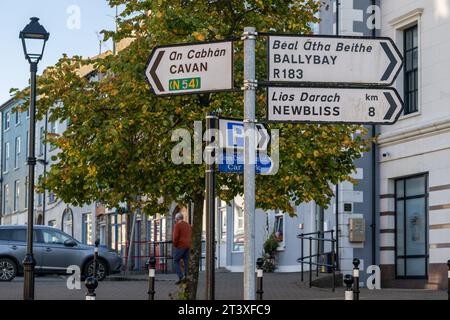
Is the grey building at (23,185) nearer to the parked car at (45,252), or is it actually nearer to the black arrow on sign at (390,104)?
the parked car at (45,252)

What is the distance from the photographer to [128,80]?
17219mm

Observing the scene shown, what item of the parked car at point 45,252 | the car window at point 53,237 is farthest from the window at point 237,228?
the car window at point 53,237

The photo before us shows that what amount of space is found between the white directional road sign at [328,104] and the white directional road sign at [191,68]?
0.43m

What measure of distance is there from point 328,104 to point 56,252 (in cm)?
2335

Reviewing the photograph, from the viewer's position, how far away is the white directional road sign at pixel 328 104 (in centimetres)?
828

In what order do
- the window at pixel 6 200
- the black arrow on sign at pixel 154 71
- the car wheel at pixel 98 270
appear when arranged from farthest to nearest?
1. the window at pixel 6 200
2. the car wheel at pixel 98 270
3. the black arrow on sign at pixel 154 71

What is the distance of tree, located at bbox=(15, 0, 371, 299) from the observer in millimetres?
16828

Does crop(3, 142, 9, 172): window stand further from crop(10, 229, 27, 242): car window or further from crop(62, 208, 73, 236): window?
crop(10, 229, 27, 242): car window

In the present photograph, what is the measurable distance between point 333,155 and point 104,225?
38627 mm

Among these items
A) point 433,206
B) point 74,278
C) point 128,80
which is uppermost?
point 128,80

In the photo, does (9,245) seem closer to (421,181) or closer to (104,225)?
(421,181)

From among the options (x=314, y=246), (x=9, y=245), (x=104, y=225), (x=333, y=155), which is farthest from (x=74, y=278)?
(x=104, y=225)

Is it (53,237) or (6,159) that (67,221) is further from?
(53,237)

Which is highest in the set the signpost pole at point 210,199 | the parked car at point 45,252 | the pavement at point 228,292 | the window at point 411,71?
the window at point 411,71
